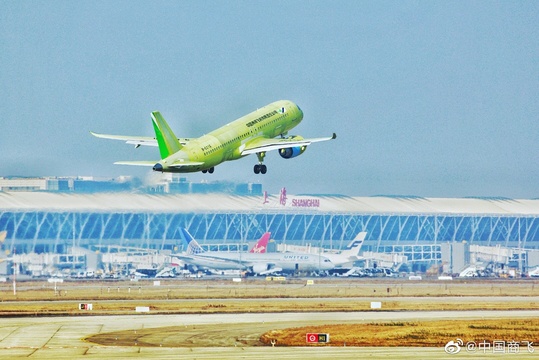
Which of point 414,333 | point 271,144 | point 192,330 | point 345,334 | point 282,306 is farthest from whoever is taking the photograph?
point 282,306

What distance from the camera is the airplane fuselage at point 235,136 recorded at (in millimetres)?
110188

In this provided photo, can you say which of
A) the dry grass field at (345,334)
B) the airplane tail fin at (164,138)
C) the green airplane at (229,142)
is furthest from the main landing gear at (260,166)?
the dry grass field at (345,334)

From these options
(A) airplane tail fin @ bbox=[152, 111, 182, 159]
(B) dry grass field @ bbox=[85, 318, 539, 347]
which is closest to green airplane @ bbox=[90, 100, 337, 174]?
(A) airplane tail fin @ bbox=[152, 111, 182, 159]

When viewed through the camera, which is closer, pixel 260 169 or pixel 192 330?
pixel 260 169

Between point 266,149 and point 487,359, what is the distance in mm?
26896

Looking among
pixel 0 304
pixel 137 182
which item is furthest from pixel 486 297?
pixel 0 304

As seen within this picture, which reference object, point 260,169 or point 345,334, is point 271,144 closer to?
point 260,169

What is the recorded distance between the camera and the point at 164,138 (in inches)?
4414

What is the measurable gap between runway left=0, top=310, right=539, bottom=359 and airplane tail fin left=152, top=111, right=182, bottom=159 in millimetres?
16252

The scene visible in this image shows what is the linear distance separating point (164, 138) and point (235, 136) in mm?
7144

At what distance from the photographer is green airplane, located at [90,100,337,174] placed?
110 meters

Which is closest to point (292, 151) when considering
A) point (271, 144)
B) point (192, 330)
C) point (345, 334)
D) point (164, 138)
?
point (271, 144)

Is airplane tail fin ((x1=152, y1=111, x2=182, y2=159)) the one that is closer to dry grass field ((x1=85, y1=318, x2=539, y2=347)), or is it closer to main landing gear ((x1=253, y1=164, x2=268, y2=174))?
main landing gear ((x1=253, y1=164, x2=268, y2=174))

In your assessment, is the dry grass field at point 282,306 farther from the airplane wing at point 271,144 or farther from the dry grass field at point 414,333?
the airplane wing at point 271,144
